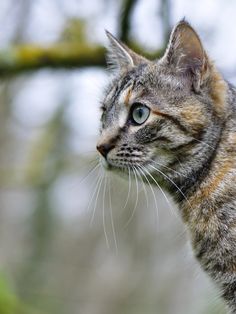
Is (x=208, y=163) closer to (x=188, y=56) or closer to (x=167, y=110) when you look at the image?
(x=167, y=110)

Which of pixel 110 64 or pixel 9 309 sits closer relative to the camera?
pixel 9 309

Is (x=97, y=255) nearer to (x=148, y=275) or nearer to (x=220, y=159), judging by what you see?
(x=148, y=275)

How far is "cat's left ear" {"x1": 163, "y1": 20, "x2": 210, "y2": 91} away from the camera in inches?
196

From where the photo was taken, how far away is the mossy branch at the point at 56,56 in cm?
630

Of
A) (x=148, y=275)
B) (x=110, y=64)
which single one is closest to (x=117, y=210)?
(x=148, y=275)

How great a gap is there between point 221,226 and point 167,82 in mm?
999

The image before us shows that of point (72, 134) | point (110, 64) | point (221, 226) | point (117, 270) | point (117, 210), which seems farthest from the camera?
point (117, 270)

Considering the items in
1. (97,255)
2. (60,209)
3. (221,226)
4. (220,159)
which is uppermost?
(220,159)

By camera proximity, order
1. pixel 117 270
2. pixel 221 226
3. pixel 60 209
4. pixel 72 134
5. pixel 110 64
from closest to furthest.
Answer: pixel 221 226, pixel 110 64, pixel 72 134, pixel 60 209, pixel 117 270

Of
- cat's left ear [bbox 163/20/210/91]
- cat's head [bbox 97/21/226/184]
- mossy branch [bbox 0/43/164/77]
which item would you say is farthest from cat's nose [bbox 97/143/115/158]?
mossy branch [bbox 0/43/164/77]

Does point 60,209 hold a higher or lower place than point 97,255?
higher

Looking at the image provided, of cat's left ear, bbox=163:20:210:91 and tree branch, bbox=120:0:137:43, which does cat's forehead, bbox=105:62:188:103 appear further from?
tree branch, bbox=120:0:137:43

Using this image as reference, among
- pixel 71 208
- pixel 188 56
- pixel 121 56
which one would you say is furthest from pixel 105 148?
pixel 71 208

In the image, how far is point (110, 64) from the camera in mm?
5922
